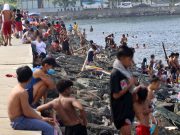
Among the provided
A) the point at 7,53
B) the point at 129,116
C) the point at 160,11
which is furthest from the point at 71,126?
the point at 160,11

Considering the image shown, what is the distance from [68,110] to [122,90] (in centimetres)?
107

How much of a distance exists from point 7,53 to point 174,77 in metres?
9.85

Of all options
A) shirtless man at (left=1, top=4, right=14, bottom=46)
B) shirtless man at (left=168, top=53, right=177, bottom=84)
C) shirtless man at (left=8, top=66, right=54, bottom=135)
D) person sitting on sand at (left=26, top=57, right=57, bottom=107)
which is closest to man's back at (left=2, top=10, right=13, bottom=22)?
shirtless man at (left=1, top=4, right=14, bottom=46)

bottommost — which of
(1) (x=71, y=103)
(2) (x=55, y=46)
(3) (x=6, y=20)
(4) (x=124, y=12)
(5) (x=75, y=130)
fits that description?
(4) (x=124, y=12)

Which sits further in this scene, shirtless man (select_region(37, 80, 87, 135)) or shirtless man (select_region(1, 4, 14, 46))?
shirtless man (select_region(1, 4, 14, 46))

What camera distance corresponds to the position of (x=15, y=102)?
8.45 metres

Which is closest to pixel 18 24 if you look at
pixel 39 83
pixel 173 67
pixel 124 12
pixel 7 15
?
pixel 7 15

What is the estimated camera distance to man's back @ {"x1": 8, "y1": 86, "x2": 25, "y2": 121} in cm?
840

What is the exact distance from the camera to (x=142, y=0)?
16312cm

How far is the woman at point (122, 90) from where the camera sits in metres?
8.56

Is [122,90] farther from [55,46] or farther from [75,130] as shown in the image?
[55,46]

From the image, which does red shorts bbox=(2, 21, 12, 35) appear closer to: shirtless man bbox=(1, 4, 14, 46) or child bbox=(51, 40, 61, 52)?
shirtless man bbox=(1, 4, 14, 46)

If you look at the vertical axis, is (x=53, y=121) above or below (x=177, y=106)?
above

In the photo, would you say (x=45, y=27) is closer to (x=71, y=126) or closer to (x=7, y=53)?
(x=7, y=53)
